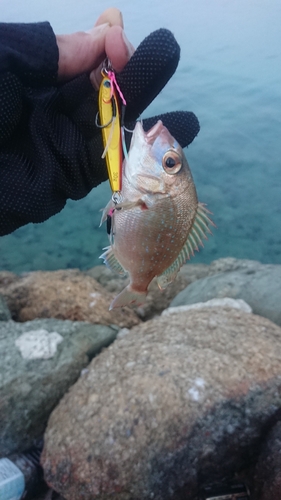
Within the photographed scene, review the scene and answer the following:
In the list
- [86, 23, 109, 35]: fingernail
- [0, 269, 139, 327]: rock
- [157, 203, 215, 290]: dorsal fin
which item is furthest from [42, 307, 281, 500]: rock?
→ [86, 23, 109, 35]: fingernail

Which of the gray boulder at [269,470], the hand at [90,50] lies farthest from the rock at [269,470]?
the hand at [90,50]

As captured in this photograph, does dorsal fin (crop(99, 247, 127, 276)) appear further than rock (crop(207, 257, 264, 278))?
No

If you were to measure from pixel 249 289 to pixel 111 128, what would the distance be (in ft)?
9.41

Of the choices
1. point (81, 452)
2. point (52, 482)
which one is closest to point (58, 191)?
point (81, 452)

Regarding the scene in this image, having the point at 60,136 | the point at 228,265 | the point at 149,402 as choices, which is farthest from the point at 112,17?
the point at 228,265

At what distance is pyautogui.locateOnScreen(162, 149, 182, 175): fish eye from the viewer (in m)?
1.47

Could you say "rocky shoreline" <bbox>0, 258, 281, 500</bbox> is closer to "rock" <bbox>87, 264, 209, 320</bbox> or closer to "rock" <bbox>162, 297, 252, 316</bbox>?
"rock" <bbox>162, 297, 252, 316</bbox>

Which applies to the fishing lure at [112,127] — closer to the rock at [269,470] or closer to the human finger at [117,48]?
the human finger at [117,48]

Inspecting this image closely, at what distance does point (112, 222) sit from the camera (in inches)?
59.6

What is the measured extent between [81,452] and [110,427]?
0.26 metres

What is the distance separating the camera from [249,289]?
3.85 metres

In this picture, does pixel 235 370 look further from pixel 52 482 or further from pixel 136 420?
pixel 52 482

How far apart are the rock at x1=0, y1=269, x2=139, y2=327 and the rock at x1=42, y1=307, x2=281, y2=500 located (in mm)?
956

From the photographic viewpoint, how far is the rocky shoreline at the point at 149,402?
2438 mm
